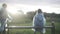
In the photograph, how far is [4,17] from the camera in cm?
376

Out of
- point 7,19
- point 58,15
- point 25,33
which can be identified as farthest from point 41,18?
point 58,15

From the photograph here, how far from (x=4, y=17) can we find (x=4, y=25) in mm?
181

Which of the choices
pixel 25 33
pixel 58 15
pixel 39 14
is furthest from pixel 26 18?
pixel 39 14

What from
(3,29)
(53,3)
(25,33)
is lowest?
(25,33)

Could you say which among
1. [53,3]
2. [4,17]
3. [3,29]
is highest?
[53,3]

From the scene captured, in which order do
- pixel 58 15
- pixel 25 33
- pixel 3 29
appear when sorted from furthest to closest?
pixel 58 15 → pixel 25 33 → pixel 3 29

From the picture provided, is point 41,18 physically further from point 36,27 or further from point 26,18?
point 26,18

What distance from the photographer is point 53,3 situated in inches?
279

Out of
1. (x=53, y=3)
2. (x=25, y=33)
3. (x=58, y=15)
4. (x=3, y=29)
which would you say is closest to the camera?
(x=3, y=29)

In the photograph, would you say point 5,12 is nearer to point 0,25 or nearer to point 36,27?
point 0,25

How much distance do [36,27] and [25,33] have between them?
2019 millimetres

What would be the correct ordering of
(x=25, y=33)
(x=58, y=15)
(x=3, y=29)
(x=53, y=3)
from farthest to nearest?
(x=53, y=3), (x=58, y=15), (x=25, y=33), (x=3, y=29)

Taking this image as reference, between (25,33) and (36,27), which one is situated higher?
(36,27)

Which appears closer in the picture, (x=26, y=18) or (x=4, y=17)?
(x=4, y=17)
